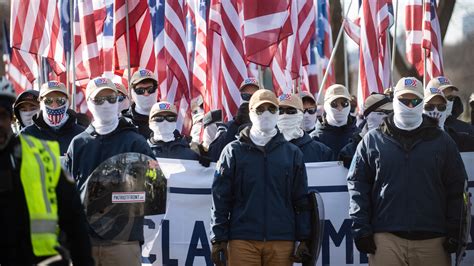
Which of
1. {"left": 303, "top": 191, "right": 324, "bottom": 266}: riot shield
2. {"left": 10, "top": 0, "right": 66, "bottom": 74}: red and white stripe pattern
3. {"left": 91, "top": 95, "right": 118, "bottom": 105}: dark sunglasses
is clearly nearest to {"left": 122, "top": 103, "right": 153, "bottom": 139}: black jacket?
{"left": 91, "top": 95, "right": 118, "bottom": 105}: dark sunglasses

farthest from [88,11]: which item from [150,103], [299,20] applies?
[150,103]

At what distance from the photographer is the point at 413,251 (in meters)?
9.38

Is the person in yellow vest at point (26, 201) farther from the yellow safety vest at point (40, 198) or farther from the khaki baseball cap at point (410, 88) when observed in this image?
the khaki baseball cap at point (410, 88)

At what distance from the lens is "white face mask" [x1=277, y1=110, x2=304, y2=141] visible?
1121 cm

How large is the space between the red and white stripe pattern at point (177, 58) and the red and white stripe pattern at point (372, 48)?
2533 millimetres

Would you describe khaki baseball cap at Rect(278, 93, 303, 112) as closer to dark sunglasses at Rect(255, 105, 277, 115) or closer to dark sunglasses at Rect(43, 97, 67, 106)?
dark sunglasses at Rect(255, 105, 277, 115)

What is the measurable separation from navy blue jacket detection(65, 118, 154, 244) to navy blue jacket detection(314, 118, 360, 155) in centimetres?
332

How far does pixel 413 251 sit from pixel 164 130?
312 cm

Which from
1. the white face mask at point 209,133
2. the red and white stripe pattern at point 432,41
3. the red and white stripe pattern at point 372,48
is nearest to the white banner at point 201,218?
the white face mask at point 209,133

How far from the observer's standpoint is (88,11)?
1725 cm

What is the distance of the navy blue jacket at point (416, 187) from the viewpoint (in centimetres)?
933

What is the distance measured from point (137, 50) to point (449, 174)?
25.5 feet

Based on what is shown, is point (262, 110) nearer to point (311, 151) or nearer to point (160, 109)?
point (311, 151)

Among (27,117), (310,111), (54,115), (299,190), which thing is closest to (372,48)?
(310,111)
